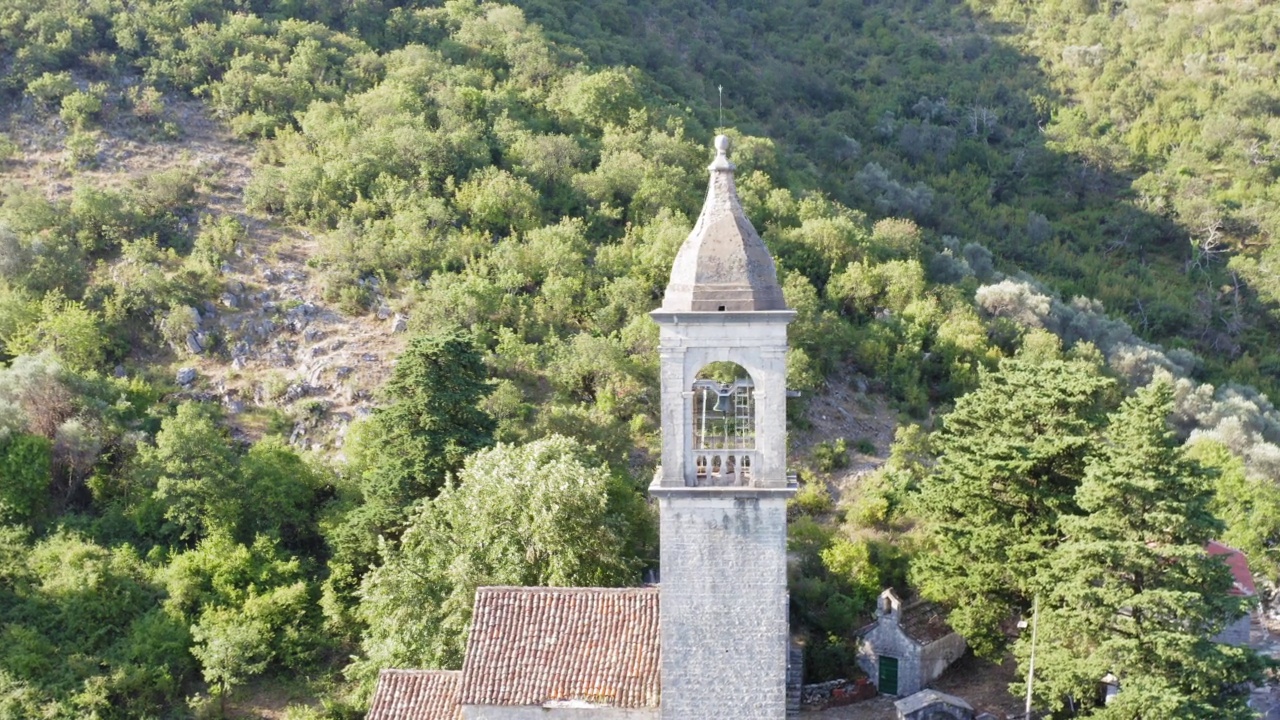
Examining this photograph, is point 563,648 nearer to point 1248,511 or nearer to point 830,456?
point 830,456

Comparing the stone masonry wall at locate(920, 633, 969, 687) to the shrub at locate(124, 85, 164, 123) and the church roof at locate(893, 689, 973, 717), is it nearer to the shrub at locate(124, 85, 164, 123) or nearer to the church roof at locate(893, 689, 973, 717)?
the church roof at locate(893, 689, 973, 717)

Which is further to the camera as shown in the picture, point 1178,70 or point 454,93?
point 1178,70

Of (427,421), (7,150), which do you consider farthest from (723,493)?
(7,150)

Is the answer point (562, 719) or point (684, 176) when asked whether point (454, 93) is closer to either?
point (684, 176)

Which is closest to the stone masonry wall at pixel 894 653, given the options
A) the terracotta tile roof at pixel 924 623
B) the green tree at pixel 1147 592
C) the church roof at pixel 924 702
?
the terracotta tile roof at pixel 924 623

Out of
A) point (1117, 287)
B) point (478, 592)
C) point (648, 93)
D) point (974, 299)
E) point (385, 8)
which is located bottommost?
point (1117, 287)

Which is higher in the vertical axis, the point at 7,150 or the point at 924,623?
the point at 7,150

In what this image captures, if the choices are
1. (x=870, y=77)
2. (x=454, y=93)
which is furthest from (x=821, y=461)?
(x=870, y=77)
